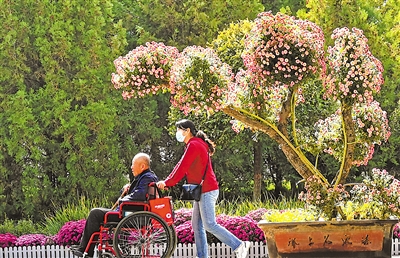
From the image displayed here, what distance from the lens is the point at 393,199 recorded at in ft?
31.0

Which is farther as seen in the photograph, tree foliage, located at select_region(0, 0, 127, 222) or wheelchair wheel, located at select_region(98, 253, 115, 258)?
tree foliage, located at select_region(0, 0, 127, 222)

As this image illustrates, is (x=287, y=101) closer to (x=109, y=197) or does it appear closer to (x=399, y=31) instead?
(x=399, y=31)

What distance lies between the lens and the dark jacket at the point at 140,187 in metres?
9.10

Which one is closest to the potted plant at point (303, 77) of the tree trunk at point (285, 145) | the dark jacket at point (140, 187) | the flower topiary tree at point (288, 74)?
the flower topiary tree at point (288, 74)

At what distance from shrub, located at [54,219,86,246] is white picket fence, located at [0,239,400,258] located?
11cm

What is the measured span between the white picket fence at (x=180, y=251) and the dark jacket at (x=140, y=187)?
260cm

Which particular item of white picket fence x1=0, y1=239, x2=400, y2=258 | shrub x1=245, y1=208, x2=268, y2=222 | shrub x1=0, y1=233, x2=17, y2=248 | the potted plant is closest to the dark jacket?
the potted plant

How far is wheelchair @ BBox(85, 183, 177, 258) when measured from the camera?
8914 millimetres

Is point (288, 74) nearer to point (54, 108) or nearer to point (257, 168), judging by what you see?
point (54, 108)

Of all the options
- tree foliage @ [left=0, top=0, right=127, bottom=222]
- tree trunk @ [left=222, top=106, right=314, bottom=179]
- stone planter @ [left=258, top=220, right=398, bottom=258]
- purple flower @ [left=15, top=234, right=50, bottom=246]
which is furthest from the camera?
tree foliage @ [left=0, top=0, right=127, bottom=222]

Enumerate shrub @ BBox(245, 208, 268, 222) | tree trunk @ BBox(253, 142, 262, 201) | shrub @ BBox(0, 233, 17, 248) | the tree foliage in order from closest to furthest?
1. shrub @ BBox(245, 208, 268, 222)
2. shrub @ BBox(0, 233, 17, 248)
3. the tree foliage
4. tree trunk @ BBox(253, 142, 262, 201)

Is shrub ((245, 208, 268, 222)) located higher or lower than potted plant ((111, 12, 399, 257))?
lower

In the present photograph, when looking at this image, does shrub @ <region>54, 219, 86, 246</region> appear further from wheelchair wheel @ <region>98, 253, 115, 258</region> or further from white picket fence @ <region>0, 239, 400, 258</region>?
wheelchair wheel @ <region>98, 253, 115, 258</region>

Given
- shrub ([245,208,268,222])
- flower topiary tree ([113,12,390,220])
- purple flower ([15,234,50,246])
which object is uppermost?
flower topiary tree ([113,12,390,220])
